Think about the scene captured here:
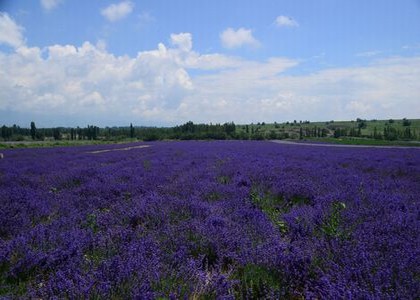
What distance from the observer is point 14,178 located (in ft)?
27.4

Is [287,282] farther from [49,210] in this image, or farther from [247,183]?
[247,183]

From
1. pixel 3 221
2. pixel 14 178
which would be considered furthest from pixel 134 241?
pixel 14 178

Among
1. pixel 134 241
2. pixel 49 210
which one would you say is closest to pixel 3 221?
pixel 49 210

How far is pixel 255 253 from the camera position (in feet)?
9.21

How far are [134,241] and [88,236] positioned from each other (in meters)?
0.57

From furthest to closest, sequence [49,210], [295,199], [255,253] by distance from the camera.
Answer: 1. [295,199]
2. [49,210]
3. [255,253]

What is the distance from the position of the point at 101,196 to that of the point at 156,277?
390cm

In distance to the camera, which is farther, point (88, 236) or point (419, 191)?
point (419, 191)

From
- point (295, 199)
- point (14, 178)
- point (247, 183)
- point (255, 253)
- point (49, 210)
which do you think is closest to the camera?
point (255, 253)

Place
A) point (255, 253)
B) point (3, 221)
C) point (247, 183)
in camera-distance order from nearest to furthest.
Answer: point (255, 253) → point (3, 221) → point (247, 183)

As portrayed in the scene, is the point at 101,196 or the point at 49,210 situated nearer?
the point at 49,210

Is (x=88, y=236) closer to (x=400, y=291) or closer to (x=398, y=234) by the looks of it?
(x=400, y=291)

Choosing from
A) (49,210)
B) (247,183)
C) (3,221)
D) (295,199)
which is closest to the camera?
(3,221)

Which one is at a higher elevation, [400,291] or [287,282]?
[400,291]
